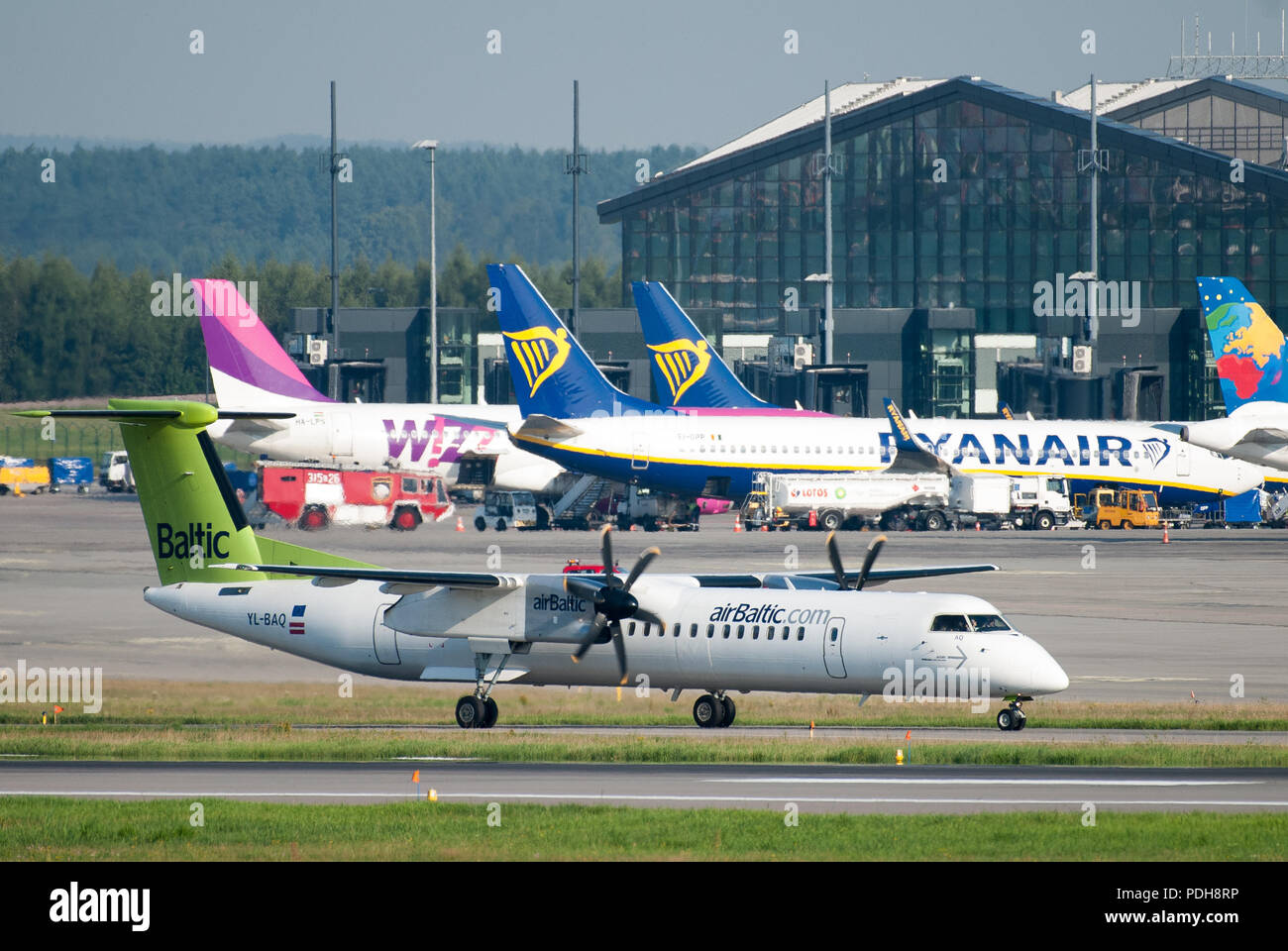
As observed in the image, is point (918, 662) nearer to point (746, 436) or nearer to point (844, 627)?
point (844, 627)

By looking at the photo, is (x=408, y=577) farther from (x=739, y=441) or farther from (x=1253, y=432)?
(x=739, y=441)

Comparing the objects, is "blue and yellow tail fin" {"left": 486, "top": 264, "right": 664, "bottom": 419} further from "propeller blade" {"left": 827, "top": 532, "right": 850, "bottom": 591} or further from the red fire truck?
"propeller blade" {"left": 827, "top": 532, "right": 850, "bottom": 591}

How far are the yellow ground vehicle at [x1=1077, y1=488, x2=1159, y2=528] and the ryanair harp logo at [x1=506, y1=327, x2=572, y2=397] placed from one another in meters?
28.5

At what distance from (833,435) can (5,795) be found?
62.4 m

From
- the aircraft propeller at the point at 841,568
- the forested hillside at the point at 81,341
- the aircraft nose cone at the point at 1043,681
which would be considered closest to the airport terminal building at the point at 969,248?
the forested hillside at the point at 81,341

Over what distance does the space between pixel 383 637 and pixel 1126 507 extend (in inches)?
2355

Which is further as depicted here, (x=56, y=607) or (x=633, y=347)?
(x=633, y=347)

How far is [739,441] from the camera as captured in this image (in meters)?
83.6

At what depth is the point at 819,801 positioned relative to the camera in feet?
82.6

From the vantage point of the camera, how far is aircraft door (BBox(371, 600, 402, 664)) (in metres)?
37.2

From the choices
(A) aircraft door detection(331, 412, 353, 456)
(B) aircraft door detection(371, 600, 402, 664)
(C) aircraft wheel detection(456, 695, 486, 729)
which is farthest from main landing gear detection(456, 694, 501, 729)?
(A) aircraft door detection(331, 412, 353, 456)

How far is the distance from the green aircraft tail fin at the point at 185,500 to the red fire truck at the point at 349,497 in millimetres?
41638

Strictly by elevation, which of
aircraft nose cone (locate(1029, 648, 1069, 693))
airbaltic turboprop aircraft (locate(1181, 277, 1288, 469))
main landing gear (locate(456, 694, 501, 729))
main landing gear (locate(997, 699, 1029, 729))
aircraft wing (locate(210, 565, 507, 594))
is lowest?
main landing gear (locate(456, 694, 501, 729))

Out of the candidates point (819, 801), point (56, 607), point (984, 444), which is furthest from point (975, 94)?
point (819, 801)
